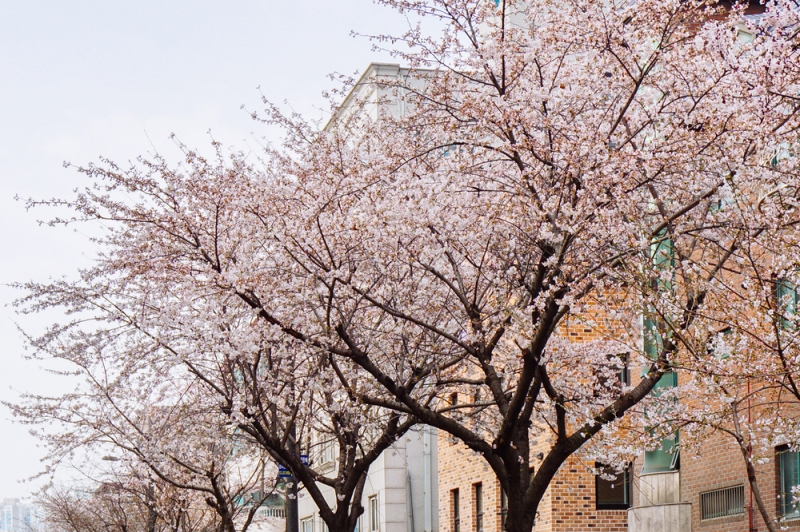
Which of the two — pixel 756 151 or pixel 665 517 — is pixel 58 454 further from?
pixel 756 151

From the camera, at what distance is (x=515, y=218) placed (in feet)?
44.8

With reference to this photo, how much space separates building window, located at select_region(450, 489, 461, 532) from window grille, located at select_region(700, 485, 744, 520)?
12144 mm

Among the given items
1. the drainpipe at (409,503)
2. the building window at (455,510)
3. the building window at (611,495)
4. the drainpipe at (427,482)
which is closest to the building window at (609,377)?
the building window at (611,495)

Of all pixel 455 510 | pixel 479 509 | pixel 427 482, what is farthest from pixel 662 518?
pixel 427 482

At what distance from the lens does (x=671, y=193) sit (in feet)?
45.9

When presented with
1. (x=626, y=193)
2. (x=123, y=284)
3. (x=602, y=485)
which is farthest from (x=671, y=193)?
(x=602, y=485)

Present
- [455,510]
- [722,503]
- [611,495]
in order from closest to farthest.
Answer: [722,503] < [611,495] < [455,510]

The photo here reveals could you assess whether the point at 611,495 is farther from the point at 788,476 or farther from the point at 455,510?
the point at 788,476

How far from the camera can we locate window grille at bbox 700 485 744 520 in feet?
63.9

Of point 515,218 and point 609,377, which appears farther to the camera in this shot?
point 609,377

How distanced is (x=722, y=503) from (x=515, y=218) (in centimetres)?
882

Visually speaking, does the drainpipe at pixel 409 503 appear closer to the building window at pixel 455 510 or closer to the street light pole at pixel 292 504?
the building window at pixel 455 510

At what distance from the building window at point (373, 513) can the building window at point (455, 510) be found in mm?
5917

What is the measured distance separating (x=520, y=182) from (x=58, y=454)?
14.3m
